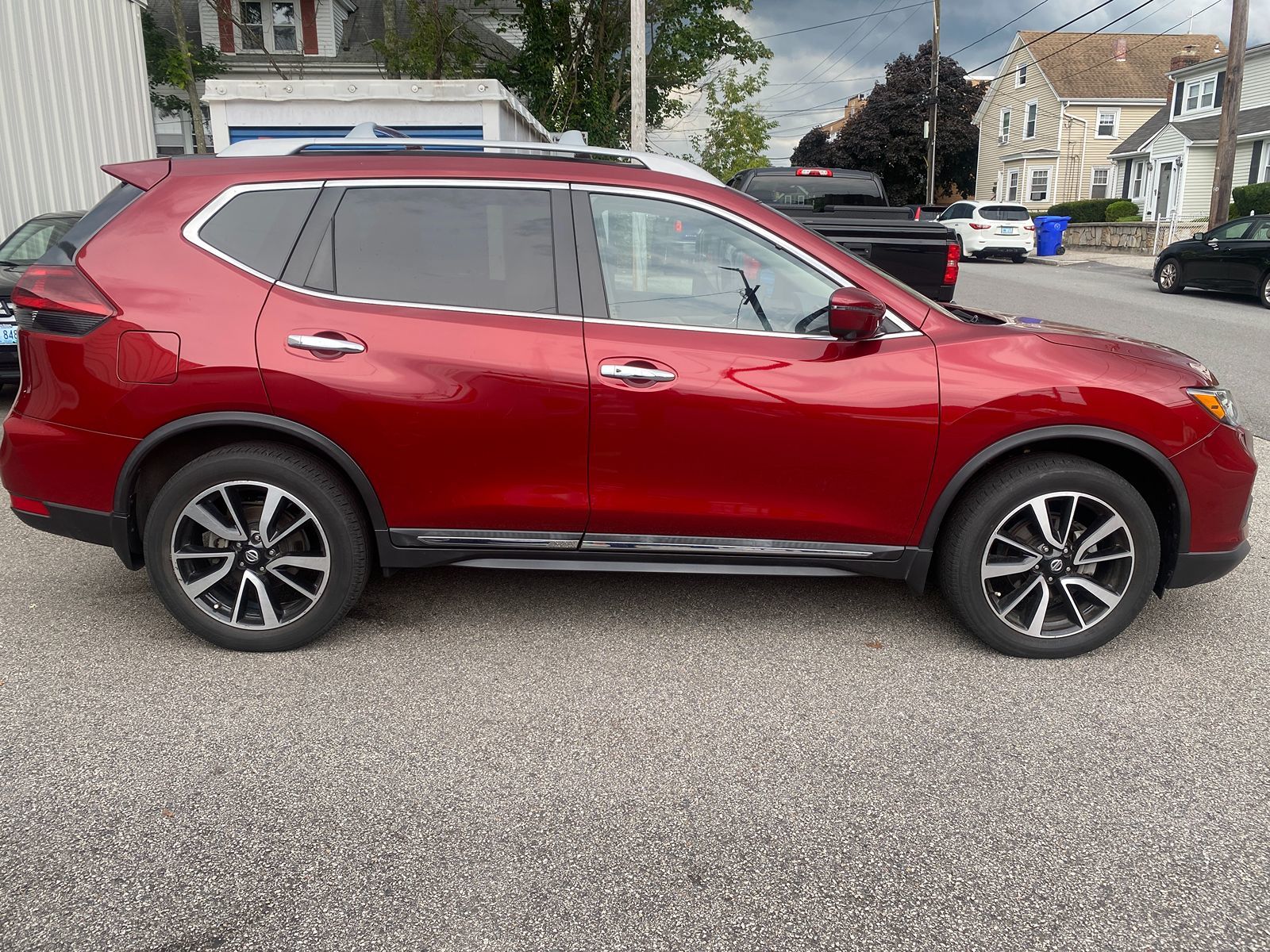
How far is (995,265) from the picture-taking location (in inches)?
1121

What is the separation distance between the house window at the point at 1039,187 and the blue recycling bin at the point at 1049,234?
1973 centimetres

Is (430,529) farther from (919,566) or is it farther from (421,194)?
(919,566)

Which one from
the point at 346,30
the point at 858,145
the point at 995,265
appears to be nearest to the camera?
the point at 995,265

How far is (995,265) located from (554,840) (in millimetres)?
28711

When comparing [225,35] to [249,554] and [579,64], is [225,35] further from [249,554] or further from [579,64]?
[249,554]

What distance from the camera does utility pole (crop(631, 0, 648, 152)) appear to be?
52.4ft

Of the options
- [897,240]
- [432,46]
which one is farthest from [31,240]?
[432,46]

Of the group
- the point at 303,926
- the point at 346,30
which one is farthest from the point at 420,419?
the point at 346,30

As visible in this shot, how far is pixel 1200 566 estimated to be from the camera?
3797mm

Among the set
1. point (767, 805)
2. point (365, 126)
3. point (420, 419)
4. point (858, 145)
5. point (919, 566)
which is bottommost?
point (767, 805)

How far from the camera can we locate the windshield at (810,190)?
12.6 metres

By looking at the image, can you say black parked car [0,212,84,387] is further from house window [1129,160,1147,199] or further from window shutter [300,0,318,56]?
house window [1129,160,1147,199]

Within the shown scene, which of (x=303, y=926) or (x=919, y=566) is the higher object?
(x=919, y=566)

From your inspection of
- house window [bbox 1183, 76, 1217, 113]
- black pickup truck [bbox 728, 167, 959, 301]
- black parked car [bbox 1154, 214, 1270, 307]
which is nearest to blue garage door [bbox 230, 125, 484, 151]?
black pickup truck [bbox 728, 167, 959, 301]
